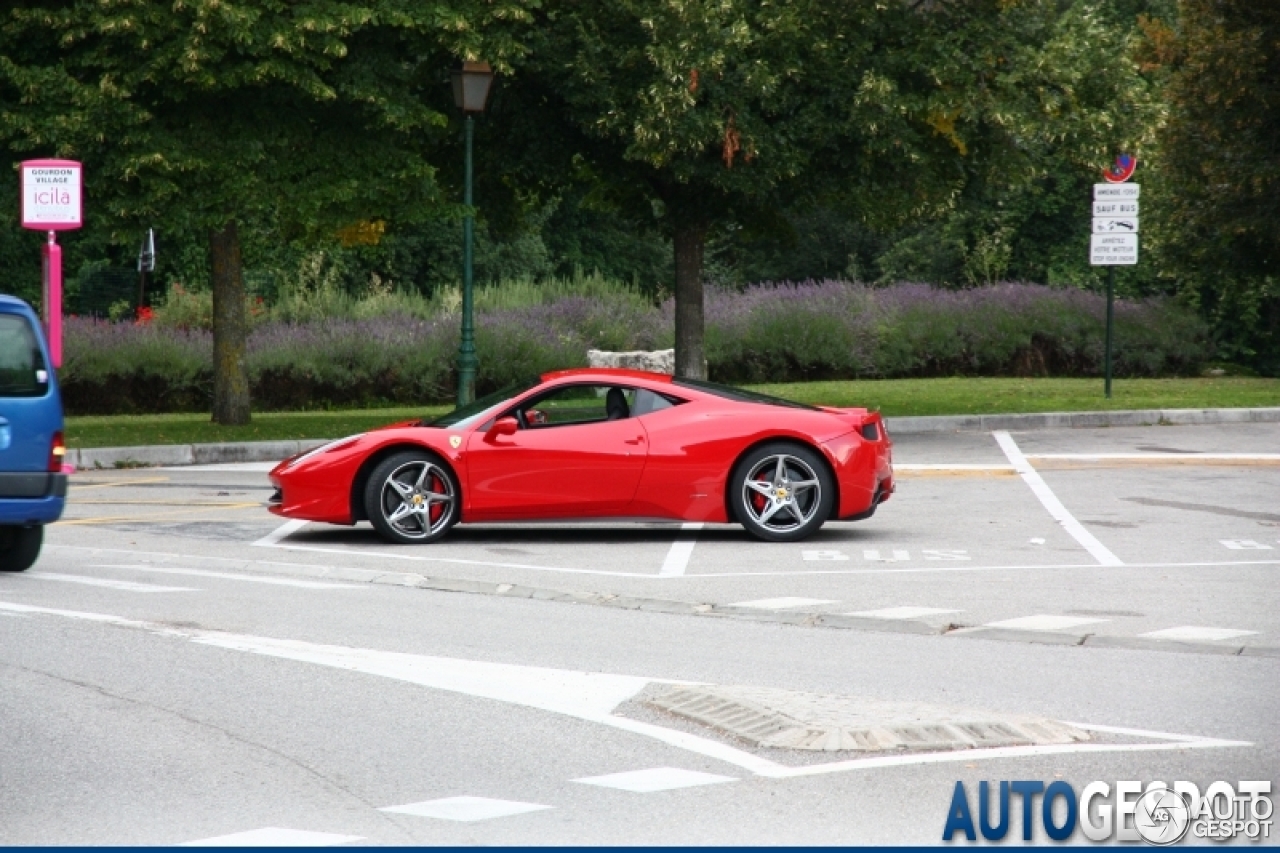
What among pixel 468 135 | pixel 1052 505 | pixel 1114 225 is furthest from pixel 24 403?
pixel 1114 225

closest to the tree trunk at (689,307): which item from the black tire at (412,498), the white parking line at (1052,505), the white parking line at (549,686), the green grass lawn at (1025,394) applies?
the green grass lawn at (1025,394)

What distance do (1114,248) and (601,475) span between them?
1550 centimetres

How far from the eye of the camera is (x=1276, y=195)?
33906 mm

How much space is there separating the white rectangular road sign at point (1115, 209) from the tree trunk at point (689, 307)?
5.55 meters

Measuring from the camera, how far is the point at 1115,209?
1118 inches

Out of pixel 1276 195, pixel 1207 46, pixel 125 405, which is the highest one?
pixel 1207 46

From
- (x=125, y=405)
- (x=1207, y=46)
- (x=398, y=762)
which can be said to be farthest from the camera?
(x=1207, y=46)

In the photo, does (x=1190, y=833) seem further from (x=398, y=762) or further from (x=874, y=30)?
(x=874, y=30)

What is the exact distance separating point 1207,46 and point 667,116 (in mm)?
14446

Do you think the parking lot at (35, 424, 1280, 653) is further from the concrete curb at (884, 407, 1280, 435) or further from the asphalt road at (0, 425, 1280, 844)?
the concrete curb at (884, 407, 1280, 435)

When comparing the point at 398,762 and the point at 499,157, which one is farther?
the point at 499,157

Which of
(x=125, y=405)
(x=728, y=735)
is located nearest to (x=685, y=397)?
(x=728, y=735)

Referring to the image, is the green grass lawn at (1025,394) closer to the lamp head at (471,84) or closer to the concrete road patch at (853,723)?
the lamp head at (471,84)

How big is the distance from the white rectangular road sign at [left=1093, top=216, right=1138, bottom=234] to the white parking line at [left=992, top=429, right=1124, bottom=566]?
16.8 ft
